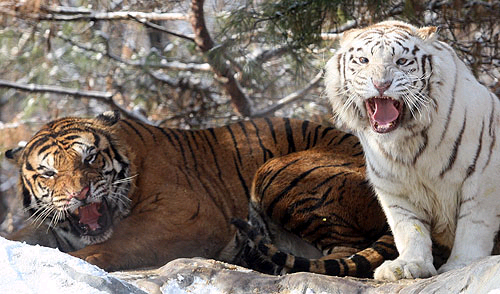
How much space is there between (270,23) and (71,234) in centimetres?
229

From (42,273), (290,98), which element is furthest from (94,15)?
(42,273)

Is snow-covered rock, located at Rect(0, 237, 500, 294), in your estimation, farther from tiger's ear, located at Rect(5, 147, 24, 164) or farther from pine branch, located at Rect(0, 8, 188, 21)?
pine branch, located at Rect(0, 8, 188, 21)

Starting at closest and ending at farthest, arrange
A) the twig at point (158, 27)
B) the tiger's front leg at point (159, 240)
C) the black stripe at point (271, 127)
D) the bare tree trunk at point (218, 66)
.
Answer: the tiger's front leg at point (159, 240) → the black stripe at point (271, 127) → the bare tree trunk at point (218, 66) → the twig at point (158, 27)

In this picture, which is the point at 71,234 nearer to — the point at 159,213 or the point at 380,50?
the point at 159,213

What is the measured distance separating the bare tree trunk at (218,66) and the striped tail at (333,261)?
2480 mm

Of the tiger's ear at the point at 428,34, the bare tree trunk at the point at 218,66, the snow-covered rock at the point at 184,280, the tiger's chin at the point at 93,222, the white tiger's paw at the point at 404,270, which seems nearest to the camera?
the snow-covered rock at the point at 184,280

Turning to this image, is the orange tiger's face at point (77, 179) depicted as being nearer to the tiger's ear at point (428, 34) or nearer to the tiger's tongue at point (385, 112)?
the tiger's tongue at point (385, 112)

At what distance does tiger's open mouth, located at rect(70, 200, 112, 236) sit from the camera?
13.6 ft

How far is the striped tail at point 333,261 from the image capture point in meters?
3.45

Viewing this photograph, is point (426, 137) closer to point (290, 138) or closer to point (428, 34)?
point (428, 34)

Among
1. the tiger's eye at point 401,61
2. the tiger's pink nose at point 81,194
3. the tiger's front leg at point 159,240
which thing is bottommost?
the tiger's front leg at point 159,240

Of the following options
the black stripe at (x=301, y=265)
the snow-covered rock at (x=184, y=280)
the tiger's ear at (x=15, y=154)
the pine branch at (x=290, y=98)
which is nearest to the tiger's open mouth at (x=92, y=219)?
the tiger's ear at (x=15, y=154)

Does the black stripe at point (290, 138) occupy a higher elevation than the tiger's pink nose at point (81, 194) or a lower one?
higher

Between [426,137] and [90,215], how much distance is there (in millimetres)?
1979
